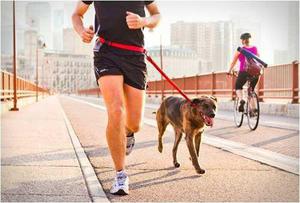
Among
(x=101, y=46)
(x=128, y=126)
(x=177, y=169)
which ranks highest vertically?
Result: (x=101, y=46)

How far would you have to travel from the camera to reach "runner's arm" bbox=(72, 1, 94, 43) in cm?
473

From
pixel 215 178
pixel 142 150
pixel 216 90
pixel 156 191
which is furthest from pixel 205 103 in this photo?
pixel 216 90

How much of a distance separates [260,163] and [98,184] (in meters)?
2.36

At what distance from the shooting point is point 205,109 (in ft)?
17.7

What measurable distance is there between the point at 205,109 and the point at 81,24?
5.10 ft

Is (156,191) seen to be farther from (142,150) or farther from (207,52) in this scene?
(207,52)

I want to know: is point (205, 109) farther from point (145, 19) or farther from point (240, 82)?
point (240, 82)

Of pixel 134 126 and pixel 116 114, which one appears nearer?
pixel 116 114

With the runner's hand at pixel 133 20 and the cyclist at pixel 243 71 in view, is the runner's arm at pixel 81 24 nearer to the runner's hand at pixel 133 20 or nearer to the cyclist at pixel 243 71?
the runner's hand at pixel 133 20

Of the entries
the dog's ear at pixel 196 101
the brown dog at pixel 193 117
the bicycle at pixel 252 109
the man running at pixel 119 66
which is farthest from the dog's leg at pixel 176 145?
the bicycle at pixel 252 109

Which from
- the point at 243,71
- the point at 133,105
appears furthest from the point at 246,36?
the point at 133,105

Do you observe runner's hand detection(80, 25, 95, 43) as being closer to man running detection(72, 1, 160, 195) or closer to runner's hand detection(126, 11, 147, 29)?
man running detection(72, 1, 160, 195)

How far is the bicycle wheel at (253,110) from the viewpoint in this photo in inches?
430

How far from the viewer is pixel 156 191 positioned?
15.3ft
